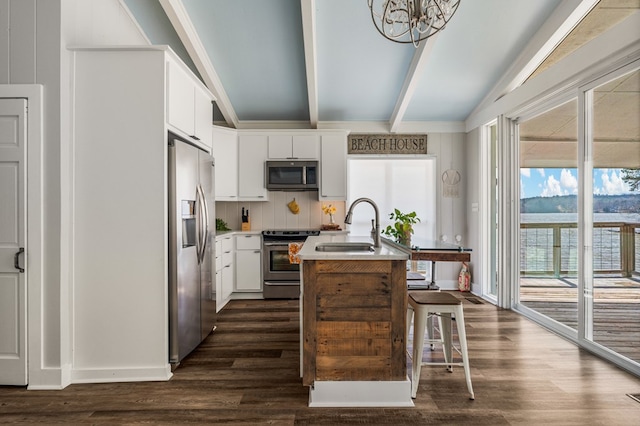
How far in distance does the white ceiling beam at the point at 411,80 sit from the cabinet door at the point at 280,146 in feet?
4.89

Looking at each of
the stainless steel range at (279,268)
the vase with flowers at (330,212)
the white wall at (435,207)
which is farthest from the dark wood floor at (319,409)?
the white wall at (435,207)

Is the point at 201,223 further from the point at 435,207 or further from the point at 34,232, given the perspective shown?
the point at 435,207

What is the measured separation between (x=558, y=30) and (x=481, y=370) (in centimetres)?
308

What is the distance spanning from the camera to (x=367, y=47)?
4.27 m

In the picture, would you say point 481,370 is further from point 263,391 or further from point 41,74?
point 41,74

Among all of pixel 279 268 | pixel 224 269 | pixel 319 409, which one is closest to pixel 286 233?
pixel 279 268

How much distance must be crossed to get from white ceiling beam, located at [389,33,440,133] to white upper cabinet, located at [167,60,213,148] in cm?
216

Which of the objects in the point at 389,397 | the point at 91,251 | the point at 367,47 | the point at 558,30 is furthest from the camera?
the point at 367,47

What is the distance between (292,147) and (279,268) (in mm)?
1689

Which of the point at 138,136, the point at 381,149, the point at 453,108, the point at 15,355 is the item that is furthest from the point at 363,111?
the point at 15,355

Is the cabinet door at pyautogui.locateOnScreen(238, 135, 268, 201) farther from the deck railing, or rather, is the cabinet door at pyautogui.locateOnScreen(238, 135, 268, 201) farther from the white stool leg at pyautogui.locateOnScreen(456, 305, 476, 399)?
the white stool leg at pyautogui.locateOnScreen(456, 305, 476, 399)

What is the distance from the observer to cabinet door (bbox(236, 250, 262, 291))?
17.6 feet

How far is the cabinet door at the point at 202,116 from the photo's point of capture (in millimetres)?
3523

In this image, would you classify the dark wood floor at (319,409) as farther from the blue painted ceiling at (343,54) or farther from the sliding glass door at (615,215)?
the blue painted ceiling at (343,54)
